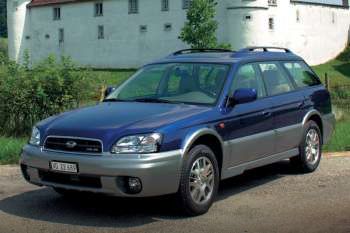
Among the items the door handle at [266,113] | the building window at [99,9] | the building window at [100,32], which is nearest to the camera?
the door handle at [266,113]

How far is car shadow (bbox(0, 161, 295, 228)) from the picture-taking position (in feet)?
22.8

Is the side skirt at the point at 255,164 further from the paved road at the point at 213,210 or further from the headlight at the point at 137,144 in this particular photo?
the headlight at the point at 137,144

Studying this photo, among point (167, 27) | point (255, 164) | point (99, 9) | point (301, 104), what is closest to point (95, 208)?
point (255, 164)

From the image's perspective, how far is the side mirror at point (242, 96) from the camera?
303 inches

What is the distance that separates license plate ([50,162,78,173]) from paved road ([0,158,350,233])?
0.55 metres

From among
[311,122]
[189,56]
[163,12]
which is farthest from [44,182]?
[163,12]

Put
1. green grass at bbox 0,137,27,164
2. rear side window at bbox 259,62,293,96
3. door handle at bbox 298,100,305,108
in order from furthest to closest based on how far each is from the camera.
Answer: green grass at bbox 0,137,27,164, door handle at bbox 298,100,305,108, rear side window at bbox 259,62,293,96

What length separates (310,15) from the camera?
67250 mm

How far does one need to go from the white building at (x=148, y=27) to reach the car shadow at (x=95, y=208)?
172 ft

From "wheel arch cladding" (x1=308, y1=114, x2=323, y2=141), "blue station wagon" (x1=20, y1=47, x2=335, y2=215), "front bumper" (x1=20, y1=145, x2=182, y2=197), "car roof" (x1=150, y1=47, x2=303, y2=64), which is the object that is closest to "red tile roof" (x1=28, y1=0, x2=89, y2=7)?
"wheel arch cladding" (x1=308, y1=114, x2=323, y2=141)

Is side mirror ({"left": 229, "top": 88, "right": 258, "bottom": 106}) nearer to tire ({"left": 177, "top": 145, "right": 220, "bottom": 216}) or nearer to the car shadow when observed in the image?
tire ({"left": 177, "top": 145, "right": 220, "bottom": 216})

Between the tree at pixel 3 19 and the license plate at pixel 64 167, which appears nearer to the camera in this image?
the license plate at pixel 64 167

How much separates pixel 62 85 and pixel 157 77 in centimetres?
628

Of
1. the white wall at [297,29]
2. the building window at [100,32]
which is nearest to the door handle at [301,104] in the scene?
the white wall at [297,29]
